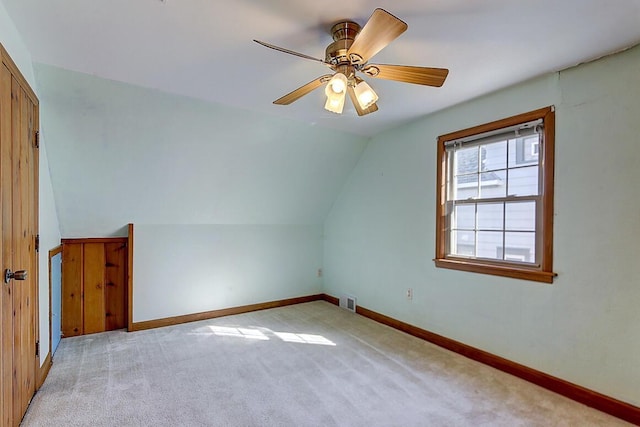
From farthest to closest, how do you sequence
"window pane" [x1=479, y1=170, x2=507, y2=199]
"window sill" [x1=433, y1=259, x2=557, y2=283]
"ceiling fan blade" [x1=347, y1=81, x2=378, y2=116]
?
"window pane" [x1=479, y1=170, x2=507, y2=199]
"window sill" [x1=433, y1=259, x2=557, y2=283]
"ceiling fan blade" [x1=347, y1=81, x2=378, y2=116]

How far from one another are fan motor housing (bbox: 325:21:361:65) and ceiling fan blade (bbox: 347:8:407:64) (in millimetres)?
65

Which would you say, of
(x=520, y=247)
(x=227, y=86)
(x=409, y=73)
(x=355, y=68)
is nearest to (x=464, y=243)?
(x=520, y=247)

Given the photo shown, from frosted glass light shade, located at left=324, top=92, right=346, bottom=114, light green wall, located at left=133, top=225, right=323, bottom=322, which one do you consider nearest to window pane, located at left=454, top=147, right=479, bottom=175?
frosted glass light shade, located at left=324, top=92, right=346, bottom=114

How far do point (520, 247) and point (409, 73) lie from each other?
69.7 inches

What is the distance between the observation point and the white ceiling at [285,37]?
1616mm

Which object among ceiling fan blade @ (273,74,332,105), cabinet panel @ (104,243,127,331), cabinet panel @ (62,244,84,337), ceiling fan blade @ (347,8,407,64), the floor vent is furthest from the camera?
the floor vent

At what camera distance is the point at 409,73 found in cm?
174

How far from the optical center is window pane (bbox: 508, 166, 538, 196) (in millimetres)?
2546

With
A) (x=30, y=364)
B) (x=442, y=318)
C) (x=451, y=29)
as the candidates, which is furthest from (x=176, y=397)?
(x=451, y=29)

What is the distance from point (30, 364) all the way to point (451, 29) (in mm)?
3319

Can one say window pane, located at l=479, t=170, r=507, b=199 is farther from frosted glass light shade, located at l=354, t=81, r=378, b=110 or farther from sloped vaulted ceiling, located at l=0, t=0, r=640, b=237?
frosted glass light shade, located at l=354, t=81, r=378, b=110

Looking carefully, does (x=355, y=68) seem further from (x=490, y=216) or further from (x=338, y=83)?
(x=490, y=216)

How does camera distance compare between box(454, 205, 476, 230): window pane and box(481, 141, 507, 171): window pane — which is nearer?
box(481, 141, 507, 171): window pane

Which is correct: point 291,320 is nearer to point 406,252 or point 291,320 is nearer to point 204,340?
point 204,340
